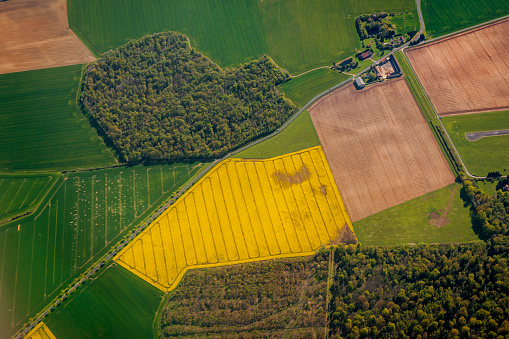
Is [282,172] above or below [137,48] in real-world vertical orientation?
below

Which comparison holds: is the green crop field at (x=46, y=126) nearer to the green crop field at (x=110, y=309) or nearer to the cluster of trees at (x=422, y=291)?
the green crop field at (x=110, y=309)

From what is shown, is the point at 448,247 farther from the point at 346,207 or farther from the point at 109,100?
the point at 109,100

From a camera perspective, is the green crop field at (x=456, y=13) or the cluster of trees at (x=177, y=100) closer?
the cluster of trees at (x=177, y=100)

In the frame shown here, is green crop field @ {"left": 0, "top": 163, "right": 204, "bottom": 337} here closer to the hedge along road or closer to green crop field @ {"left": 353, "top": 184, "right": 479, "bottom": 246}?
the hedge along road

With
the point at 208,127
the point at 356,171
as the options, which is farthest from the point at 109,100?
the point at 356,171

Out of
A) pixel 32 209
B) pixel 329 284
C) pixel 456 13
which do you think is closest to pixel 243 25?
pixel 456 13

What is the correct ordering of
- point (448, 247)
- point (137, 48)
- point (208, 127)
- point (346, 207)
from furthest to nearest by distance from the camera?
point (137, 48) → point (208, 127) → point (346, 207) → point (448, 247)

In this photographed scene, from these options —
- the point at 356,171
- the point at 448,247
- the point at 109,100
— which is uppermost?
the point at 109,100

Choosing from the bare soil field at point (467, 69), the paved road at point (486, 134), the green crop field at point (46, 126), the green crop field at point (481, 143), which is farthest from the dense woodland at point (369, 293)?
the green crop field at point (46, 126)
